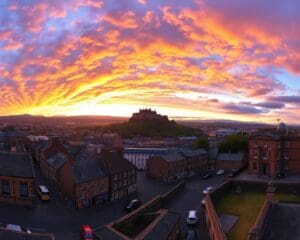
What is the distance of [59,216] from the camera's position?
36531 millimetres

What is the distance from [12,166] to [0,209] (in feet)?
16.6

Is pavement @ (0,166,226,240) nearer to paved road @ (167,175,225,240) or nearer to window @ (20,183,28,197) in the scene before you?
paved road @ (167,175,225,240)

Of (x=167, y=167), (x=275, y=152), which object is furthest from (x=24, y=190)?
(x=275, y=152)

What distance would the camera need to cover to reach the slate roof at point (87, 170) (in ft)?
140

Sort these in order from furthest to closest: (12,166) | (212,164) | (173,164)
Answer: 1. (212,164)
2. (173,164)
3. (12,166)

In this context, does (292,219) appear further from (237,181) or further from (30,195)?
(30,195)

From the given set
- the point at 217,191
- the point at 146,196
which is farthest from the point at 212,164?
the point at 217,191

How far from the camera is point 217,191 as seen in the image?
40094 mm

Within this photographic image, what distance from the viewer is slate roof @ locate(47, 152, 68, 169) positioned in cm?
4768

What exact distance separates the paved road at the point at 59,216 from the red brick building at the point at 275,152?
1916cm

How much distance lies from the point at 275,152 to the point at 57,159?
102 ft

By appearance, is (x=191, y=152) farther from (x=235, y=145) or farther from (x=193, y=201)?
(x=193, y=201)

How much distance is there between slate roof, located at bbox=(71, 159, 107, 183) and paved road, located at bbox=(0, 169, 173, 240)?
323 centimetres

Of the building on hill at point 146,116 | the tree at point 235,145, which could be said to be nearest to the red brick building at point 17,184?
the tree at point 235,145
